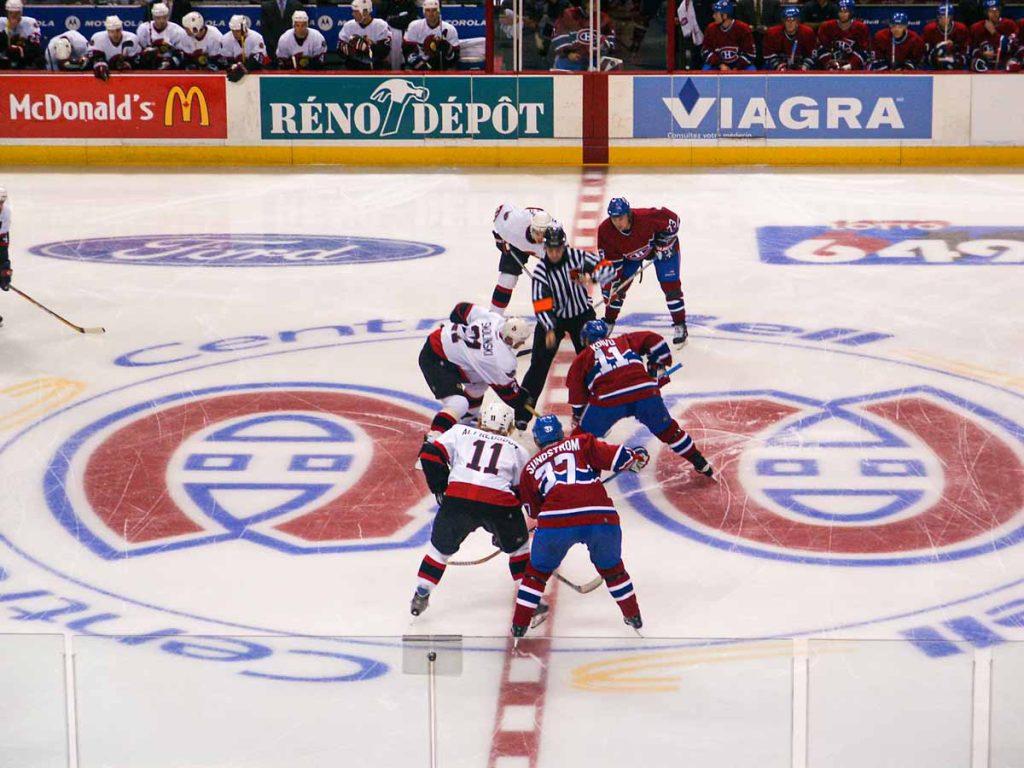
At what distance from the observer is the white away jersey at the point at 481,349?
7223 millimetres

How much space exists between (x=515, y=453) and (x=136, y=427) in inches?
114

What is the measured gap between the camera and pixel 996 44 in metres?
15.4

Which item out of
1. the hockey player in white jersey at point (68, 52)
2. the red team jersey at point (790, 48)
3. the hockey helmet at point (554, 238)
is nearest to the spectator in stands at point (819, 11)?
the red team jersey at point (790, 48)

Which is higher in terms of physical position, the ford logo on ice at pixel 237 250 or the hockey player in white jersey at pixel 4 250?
the hockey player in white jersey at pixel 4 250

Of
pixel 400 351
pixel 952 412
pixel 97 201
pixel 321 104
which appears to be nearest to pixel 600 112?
pixel 321 104

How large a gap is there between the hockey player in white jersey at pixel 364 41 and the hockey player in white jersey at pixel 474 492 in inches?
418

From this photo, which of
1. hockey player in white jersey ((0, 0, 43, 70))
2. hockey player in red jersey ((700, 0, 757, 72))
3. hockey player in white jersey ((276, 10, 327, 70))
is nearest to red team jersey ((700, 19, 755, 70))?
hockey player in red jersey ((700, 0, 757, 72))

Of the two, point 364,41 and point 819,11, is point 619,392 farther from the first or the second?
point 819,11

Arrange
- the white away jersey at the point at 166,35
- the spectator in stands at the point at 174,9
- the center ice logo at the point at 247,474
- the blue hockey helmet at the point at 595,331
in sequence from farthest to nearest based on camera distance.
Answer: the spectator in stands at the point at 174,9 → the white away jersey at the point at 166,35 → the blue hockey helmet at the point at 595,331 → the center ice logo at the point at 247,474

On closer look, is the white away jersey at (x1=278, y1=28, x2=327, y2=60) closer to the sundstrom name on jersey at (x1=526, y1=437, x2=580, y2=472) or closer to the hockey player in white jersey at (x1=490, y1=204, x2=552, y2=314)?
the hockey player in white jersey at (x1=490, y1=204, x2=552, y2=314)

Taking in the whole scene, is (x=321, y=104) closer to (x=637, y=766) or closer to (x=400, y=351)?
(x=400, y=351)

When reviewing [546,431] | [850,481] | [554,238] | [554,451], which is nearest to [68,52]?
[554,238]

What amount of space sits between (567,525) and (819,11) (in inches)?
460

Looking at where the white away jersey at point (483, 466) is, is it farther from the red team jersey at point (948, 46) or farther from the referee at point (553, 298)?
the red team jersey at point (948, 46)
